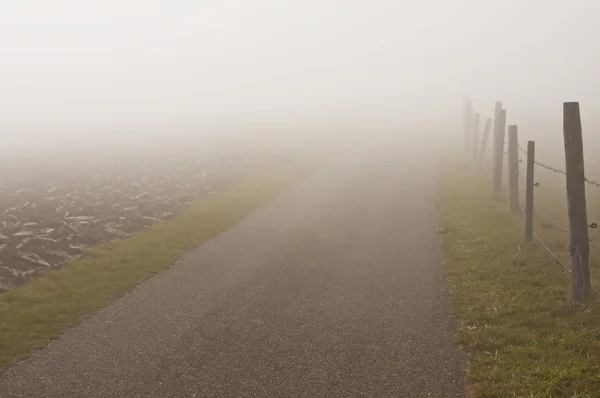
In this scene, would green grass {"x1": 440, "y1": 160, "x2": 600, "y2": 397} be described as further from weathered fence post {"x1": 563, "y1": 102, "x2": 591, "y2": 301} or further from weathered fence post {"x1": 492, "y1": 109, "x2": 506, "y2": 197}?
weathered fence post {"x1": 492, "y1": 109, "x2": 506, "y2": 197}

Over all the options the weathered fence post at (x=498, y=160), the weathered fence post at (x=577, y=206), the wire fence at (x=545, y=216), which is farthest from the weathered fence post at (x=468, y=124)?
the weathered fence post at (x=577, y=206)

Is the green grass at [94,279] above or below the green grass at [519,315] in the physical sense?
above

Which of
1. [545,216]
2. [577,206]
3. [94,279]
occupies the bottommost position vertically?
[94,279]

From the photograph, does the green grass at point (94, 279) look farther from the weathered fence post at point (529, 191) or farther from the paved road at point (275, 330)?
the weathered fence post at point (529, 191)

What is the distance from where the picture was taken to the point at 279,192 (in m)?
29.4

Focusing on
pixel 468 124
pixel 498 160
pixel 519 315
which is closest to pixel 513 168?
pixel 498 160

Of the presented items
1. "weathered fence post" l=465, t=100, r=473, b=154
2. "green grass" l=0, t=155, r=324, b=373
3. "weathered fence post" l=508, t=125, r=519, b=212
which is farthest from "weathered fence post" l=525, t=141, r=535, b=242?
"weathered fence post" l=465, t=100, r=473, b=154

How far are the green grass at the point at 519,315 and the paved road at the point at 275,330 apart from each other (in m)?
0.49

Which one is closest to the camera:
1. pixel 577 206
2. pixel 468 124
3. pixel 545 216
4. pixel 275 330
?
pixel 275 330

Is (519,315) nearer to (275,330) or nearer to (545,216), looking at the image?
(275,330)

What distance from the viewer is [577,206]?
11.1 meters

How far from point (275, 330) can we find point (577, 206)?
7285 millimetres

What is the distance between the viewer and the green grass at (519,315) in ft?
27.2

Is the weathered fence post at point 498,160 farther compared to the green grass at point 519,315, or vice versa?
the weathered fence post at point 498,160
